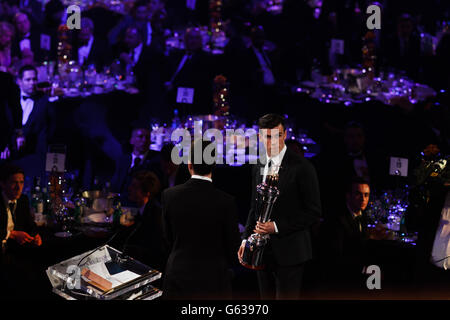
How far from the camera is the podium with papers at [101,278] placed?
190 cm

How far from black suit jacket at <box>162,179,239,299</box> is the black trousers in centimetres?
63

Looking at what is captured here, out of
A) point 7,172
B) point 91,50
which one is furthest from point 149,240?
point 91,50

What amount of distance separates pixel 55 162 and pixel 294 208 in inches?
130

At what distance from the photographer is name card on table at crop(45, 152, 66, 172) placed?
17.6 ft

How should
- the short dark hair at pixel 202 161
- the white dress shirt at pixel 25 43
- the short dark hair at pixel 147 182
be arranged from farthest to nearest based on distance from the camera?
the white dress shirt at pixel 25 43, the short dark hair at pixel 147 182, the short dark hair at pixel 202 161

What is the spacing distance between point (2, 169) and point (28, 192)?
48.0 inches

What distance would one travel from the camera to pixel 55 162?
211 inches

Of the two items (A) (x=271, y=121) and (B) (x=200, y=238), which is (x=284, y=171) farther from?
(B) (x=200, y=238)

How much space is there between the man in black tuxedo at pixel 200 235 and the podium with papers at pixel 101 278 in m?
0.41

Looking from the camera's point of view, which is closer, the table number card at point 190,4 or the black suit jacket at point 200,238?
the black suit jacket at point 200,238

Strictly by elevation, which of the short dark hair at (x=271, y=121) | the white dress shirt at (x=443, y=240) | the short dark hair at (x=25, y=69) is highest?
the short dark hair at (x=25, y=69)

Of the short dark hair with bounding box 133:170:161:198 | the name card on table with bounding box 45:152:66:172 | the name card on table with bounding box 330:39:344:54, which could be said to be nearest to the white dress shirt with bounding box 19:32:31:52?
the name card on table with bounding box 45:152:66:172

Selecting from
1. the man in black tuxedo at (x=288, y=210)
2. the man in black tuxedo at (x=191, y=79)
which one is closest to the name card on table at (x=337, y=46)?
the man in black tuxedo at (x=191, y=79)

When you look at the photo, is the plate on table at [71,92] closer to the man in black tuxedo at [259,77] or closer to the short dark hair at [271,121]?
the man in black tuxedo at [259,77]
